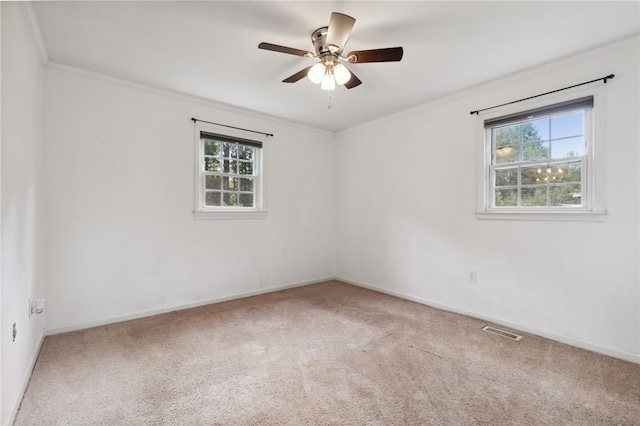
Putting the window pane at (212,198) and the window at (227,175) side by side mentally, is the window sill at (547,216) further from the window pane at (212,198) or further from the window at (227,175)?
the window pane at (212,198)

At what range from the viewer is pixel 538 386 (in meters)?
1.99

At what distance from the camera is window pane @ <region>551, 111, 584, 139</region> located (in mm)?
2682

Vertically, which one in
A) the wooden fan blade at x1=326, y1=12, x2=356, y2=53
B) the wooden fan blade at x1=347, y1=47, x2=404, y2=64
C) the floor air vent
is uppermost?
the wooden fan blade at x1=326, y1=12, x2=356, y2=53

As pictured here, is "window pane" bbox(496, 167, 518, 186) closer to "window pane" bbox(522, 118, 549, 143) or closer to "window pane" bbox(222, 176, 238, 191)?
"window pane" bbox(522, 118, 549, 143)

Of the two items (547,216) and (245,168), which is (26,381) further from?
(547,216)

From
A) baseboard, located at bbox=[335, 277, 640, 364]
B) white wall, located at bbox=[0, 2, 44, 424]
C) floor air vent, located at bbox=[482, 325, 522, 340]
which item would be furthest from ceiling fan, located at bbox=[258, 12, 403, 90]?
baseboard, located at bbox=[335, 277, 640, 364]

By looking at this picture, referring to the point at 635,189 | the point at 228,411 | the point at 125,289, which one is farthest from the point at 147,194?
the point at 635,189

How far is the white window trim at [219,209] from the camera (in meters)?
3.62

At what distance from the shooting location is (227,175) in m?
3.94

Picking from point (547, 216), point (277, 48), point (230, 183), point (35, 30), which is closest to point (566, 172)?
point (547, 216)

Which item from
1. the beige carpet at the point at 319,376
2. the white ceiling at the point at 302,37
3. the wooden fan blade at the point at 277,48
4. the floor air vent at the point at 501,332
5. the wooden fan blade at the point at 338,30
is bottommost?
the beige carpet at the point at 319,376

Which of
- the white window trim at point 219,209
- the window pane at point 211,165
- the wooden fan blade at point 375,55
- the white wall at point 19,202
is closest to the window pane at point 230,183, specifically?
the window pane at point 211,165

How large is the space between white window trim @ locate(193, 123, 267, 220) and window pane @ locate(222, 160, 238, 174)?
302mm

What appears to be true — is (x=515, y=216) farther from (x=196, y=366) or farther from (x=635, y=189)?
(x=196, y=366)
